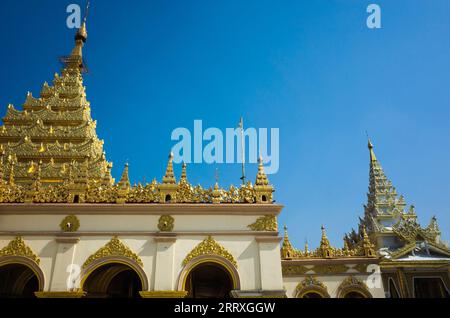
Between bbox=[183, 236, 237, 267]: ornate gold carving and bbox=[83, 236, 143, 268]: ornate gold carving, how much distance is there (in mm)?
1695

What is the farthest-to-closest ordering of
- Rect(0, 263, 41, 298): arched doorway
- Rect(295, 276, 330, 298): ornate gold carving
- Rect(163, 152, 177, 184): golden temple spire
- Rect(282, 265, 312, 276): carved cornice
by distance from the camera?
Rect(282, 265, 312, 276): carved cornice, Rect(295, 276, 330, 298): ornate gold carving, Rect(0, 263, 41, 298): arched doorway, Rect(163, 152, 177, 184): golden temple spire

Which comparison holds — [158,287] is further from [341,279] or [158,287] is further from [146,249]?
[341,279]

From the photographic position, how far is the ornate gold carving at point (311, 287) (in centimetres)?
1595

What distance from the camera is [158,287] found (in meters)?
10.7

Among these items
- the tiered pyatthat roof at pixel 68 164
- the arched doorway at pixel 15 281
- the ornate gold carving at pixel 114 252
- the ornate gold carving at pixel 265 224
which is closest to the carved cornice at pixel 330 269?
the ornate gold carving at pixel 265 224

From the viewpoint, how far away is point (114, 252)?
11125 mm

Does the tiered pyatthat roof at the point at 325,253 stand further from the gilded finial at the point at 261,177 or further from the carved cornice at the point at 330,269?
the gilded finial at the point at 261,177

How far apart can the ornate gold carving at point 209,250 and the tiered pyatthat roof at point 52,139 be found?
40.4 ft

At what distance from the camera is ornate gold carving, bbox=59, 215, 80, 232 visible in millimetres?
11430

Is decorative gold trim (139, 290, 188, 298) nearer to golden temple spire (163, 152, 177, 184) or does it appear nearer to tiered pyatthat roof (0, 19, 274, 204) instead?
tiered pyatthat roof (0, 19, 274, 204)

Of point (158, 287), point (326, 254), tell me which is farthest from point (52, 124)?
point (326, 254)

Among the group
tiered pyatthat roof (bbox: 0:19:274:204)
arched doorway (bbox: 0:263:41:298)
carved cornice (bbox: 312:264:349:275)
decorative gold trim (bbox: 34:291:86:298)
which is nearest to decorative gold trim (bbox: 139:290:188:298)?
decorative gold trim (bbox: 34:291:86:298)

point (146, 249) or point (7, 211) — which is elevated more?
point (7, 211)
